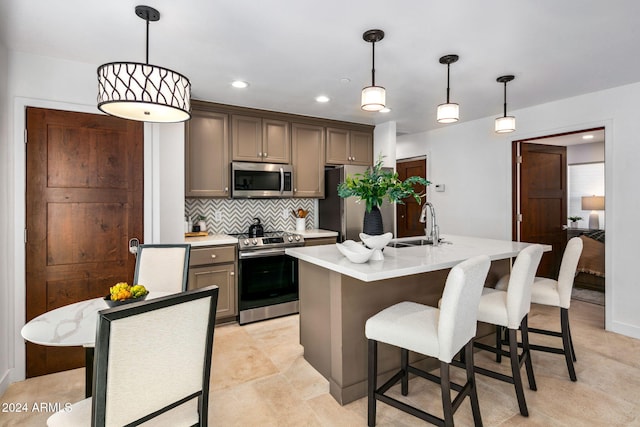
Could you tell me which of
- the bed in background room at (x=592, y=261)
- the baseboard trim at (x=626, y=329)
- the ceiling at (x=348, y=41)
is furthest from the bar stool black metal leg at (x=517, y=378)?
the bed in background room at (x=592, y=261)

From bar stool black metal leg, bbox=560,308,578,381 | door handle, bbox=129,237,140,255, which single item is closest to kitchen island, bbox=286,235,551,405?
bar stool black metal leg, bbox=560,308,578,381

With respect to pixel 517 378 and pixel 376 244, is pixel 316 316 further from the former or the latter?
pixel 517 378

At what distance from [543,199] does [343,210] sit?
2618 mm

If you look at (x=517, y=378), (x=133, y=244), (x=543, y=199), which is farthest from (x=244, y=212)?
(x=543, y=199)

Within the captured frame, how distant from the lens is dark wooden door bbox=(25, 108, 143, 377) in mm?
2566

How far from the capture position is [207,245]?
3.43 meters

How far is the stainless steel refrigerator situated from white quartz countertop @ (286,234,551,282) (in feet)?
4.78

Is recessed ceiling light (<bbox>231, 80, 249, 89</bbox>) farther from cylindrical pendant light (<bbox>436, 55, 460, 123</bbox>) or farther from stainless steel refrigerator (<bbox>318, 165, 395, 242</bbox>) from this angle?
cylindrical pendant light (<bbox>436, 55, 460, 123</bbox>)

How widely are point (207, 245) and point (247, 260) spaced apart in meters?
0.44

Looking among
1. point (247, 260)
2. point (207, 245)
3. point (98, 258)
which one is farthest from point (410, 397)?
point (98, 258)

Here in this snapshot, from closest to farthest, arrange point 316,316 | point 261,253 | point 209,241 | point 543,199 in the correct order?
point 316,316
point 209,241
point 261,253
point 543,199

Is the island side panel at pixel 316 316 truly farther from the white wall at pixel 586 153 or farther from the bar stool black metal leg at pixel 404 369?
the white wall at pixel 586 153

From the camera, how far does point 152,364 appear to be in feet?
3.97

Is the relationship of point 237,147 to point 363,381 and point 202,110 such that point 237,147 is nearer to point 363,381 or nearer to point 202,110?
point 202,110
